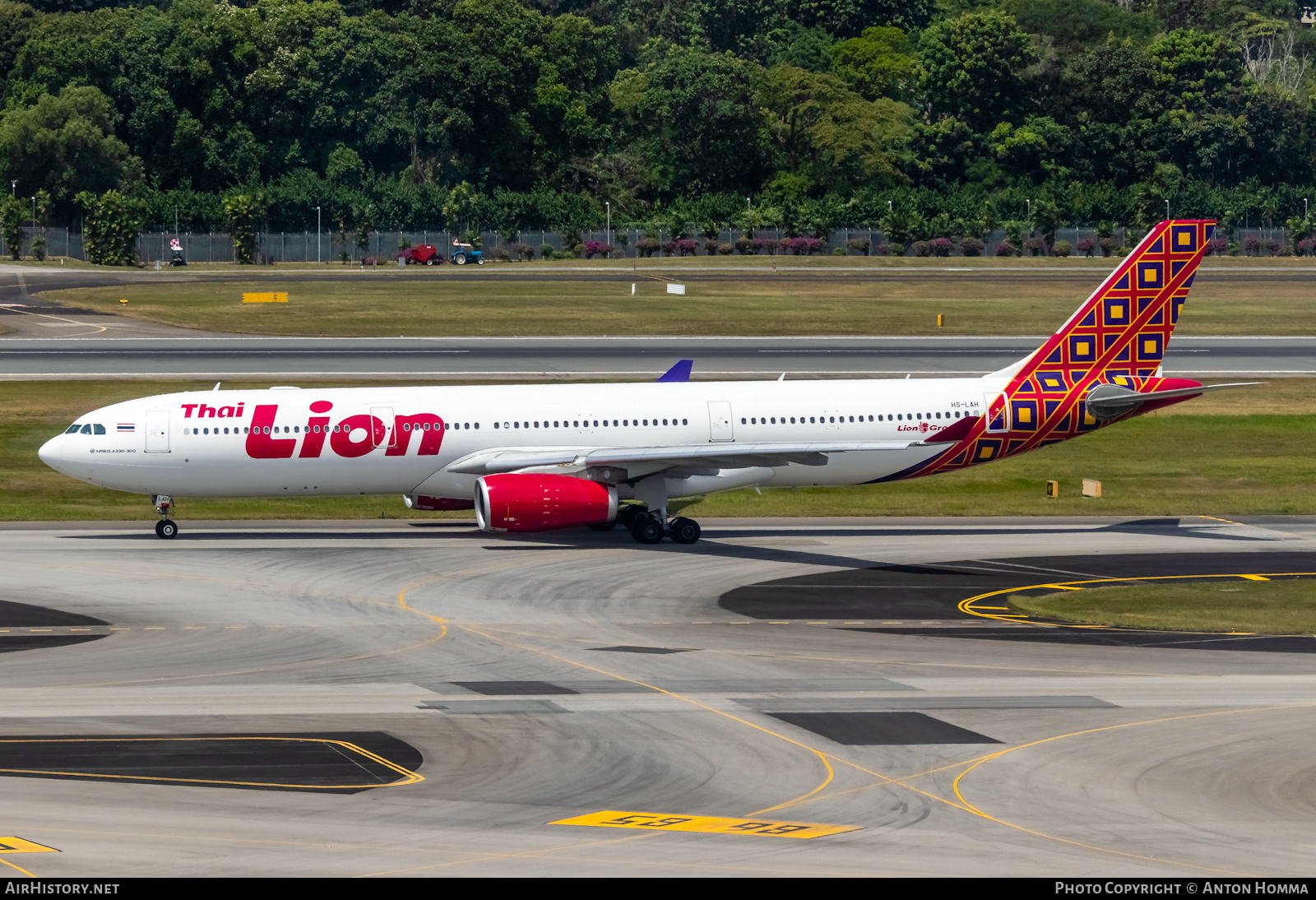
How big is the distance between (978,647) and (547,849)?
53.5 feet

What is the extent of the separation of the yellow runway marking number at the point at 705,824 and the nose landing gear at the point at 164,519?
29.1m

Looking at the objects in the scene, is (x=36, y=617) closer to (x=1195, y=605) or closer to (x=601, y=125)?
(x=1195, y=605)

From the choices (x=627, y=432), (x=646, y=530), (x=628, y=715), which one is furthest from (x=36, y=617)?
(x=627, y=432)

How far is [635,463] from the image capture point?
1843 inches

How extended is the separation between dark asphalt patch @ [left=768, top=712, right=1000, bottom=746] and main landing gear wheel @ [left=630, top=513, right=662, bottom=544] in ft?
63.1

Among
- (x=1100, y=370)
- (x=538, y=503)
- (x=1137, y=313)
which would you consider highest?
(x=1137, y=313)

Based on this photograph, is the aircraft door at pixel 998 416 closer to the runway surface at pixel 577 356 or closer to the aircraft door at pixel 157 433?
the aircraft door at pixel 157 433

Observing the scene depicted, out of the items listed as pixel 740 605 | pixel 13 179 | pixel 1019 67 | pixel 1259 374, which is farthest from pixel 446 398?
pixel 1019 67

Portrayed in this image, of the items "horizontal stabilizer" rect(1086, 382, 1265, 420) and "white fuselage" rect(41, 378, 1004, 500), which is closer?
"white fuselage" rect(41, 378, 1004, 500)

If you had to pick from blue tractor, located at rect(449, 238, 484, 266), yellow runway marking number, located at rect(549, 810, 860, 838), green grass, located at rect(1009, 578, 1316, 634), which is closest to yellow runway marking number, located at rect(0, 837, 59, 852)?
yellow runway marking number, located at rect(549, 810, 860, 838)

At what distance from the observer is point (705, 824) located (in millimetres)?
22516

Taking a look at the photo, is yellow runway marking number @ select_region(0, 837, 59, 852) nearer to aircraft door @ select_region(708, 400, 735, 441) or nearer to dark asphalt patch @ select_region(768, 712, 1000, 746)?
dark asphalt patch @ select_region(768, 712, 1000, 746)

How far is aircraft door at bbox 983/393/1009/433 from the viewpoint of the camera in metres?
50.7

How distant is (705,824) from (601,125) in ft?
578
